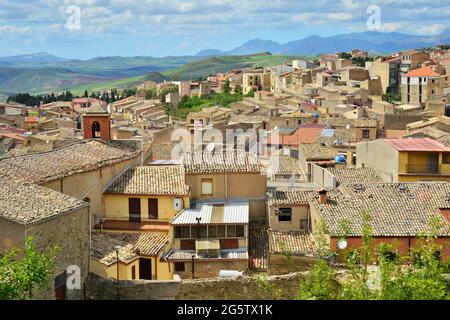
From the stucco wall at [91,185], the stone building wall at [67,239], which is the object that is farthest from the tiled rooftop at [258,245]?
the stone building wall at [67,239]

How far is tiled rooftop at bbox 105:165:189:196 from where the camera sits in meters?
23.5

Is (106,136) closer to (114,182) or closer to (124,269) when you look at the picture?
(114,182)

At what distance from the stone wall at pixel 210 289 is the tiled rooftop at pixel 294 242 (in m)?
4.22

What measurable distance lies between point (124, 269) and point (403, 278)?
30.2 ft

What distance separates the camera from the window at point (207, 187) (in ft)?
80.8

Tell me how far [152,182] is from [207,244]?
3726 millimetres

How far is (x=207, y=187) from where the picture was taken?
24672 millimetres

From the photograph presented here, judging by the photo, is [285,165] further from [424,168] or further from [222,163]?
[222,163]

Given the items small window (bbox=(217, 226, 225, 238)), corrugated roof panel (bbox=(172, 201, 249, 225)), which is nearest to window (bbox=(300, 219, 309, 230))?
corrugated roof panel (bbox=(172, 201, 249, 225))

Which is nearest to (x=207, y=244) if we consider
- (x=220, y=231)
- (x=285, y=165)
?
(x=220, y=231)

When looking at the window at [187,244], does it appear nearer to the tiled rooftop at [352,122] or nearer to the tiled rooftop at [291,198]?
the tiled rooftop at [291,198]

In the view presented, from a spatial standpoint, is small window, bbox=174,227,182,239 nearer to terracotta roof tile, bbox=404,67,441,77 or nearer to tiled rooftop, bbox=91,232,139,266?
tiled rooftop, bbox=91,232,139,266

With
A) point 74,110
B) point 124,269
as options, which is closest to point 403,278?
point 124,269

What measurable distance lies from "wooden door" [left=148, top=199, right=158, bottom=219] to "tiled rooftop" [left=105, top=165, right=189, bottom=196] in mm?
325
